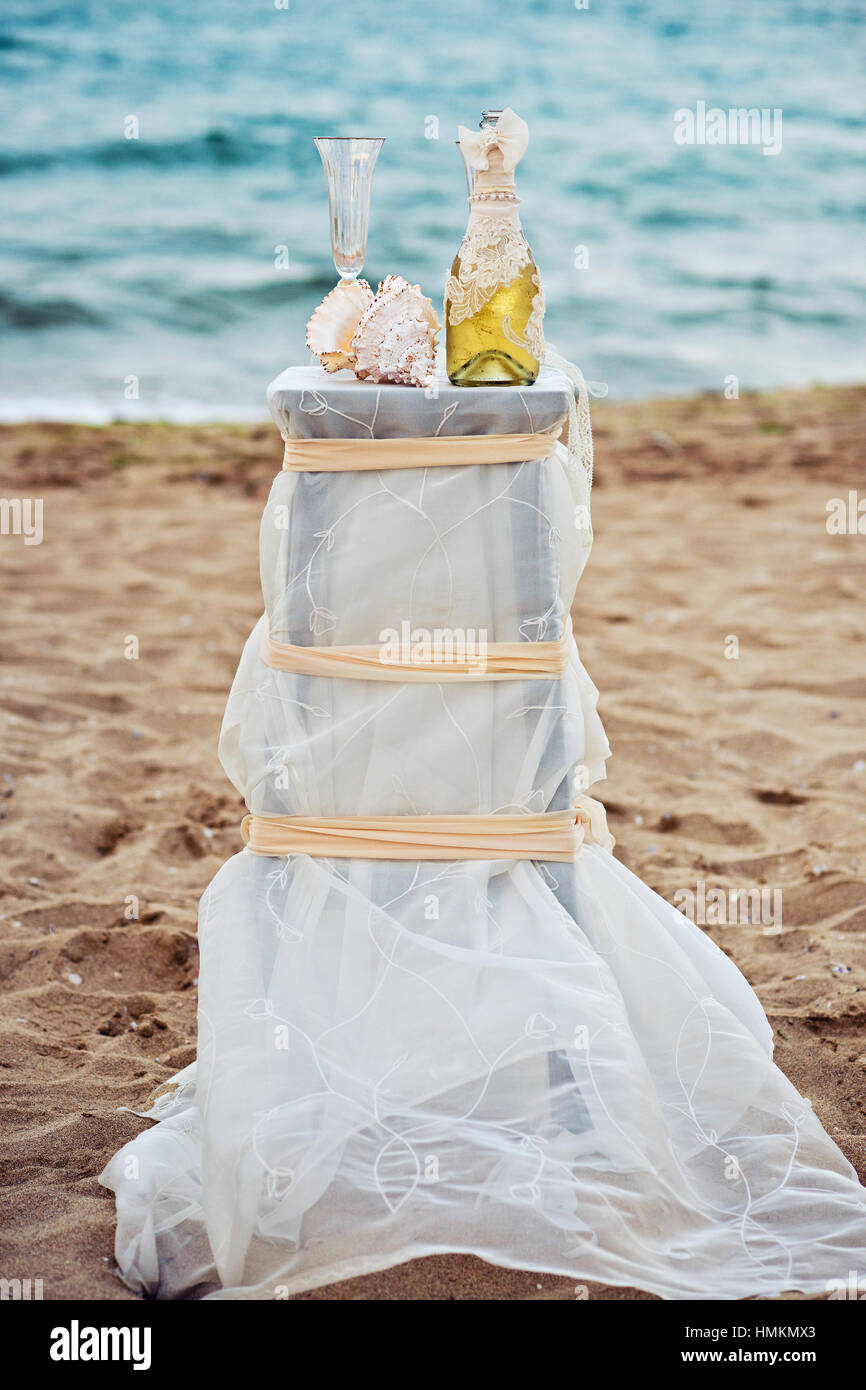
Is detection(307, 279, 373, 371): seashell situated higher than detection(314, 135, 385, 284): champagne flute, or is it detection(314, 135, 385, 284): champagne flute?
detection(314, 135, 385, 284): champagne flute

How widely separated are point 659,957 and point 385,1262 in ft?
1.96

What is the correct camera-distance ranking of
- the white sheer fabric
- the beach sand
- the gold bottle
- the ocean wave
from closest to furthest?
the white sheer fabric
the gold bottle
the beach sand
the ocean wave

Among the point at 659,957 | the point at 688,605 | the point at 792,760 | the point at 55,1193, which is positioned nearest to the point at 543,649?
the point at 659,957

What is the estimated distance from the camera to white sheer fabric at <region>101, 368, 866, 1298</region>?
161 cm

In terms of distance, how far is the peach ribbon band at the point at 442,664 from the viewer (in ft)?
5.71

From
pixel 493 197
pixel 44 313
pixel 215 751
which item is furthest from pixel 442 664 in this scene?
pixel 44 313

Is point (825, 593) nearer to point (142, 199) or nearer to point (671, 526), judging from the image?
point (671, 526)

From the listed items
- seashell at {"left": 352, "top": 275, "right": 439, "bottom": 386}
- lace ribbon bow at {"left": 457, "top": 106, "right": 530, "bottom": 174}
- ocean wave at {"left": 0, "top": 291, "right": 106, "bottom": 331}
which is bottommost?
seashell at {"left": 352, "top": 275, "right": 439, "bottom": 386}

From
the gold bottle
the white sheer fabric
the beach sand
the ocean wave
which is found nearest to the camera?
the white sheer fabric

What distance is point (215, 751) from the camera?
3.46 m

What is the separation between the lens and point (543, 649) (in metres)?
1.75

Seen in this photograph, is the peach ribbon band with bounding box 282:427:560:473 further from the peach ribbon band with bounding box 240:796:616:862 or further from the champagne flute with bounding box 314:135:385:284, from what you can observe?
the peach ribbon band with bounding box 240:796:616:862

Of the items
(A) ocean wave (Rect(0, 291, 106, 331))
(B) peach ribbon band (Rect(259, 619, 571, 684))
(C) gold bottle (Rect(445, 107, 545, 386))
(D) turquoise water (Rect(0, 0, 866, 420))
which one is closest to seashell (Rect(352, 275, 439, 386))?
(C) gold bottle (Rect(445, 107, 545, 386))

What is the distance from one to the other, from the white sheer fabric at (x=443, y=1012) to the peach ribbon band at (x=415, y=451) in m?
0.02
